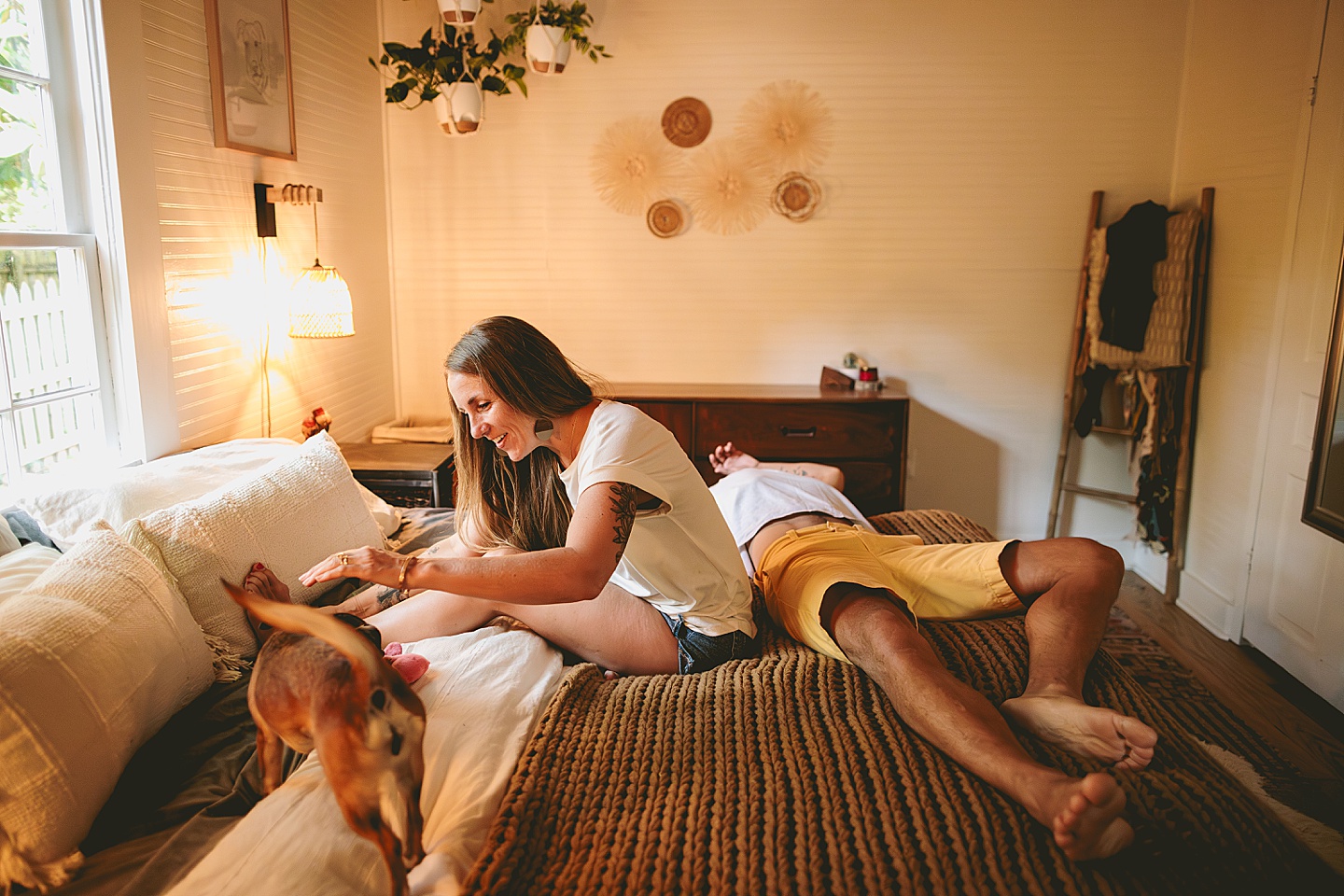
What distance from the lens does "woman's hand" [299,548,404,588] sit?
1.38 meters

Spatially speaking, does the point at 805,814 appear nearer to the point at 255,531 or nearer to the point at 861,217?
the point at 255,531

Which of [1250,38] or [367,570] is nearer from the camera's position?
[367,570]

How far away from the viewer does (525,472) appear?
1912 millimetres

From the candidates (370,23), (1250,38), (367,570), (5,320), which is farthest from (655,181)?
(367,570)

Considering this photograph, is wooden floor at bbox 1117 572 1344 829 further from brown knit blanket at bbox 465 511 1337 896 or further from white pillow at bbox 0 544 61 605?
white pillow at bbox 0 544 61 605

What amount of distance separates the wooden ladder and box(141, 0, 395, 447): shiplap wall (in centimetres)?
308

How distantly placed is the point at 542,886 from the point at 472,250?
132 inches

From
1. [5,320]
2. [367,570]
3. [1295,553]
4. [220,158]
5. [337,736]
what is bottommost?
[1295,553]

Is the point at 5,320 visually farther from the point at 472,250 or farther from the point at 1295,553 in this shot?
the point at 1295,553

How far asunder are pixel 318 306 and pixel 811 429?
6.31 ft

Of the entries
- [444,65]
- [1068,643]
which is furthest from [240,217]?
[1068,643]

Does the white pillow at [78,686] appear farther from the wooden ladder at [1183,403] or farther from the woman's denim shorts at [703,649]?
the wooden ladder at [1183,403]

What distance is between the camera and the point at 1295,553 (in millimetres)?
2910

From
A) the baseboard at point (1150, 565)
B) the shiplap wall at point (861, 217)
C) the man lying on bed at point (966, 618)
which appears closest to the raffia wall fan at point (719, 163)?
the shiplap wall at point (861, 217)
